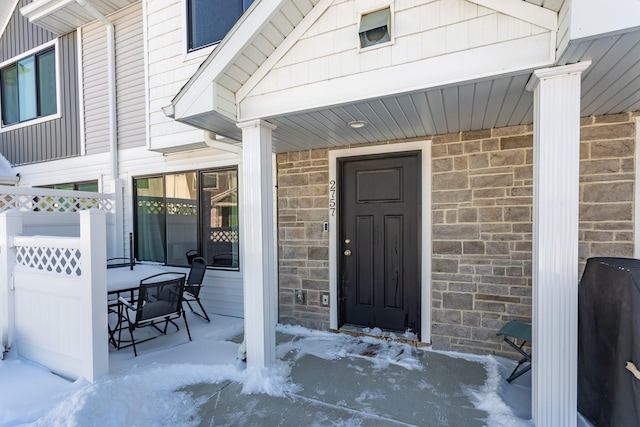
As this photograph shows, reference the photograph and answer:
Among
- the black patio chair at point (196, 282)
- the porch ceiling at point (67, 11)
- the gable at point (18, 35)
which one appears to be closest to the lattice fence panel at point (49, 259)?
the black patio chair at point (196, 282)

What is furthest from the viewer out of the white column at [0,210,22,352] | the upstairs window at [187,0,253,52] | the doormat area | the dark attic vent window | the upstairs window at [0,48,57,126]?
the upstairs window at [0,48,57,126]

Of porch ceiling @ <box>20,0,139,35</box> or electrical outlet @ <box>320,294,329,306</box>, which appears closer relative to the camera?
electrical outlet @ <box>320,294,329,306</box>

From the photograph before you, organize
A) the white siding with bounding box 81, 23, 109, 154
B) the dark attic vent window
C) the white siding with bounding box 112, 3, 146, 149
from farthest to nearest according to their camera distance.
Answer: the white siding with bounding box 81, 23, 109, 154
the white siding with bounding box 112, 3, 146, 149
the dark attic vent window

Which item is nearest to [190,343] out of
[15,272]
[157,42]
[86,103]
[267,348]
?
[267,348]

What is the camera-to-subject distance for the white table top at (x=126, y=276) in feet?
11.7

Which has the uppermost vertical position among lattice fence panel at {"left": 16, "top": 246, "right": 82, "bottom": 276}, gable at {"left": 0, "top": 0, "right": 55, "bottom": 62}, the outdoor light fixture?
gable at {"left": 0, "top": 0, "right": 55, "bottom": 62}

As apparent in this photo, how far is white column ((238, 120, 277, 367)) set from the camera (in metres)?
2.79

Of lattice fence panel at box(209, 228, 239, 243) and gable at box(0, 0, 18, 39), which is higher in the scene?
gable at box(0, 0, 18, 39)

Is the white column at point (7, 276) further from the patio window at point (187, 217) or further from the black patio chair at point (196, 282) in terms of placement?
the patio window at point (187, 217)

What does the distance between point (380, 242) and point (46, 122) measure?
23.1 ft

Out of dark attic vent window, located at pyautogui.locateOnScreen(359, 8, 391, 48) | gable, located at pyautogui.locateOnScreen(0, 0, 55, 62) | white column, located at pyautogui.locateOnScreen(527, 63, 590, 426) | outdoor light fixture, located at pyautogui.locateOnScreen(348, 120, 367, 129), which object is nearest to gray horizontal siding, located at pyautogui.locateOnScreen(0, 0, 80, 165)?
gable, located at pyautogui.locateOnScreen(0, 0, 55, 62)

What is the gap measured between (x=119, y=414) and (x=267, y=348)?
1135 millimetres

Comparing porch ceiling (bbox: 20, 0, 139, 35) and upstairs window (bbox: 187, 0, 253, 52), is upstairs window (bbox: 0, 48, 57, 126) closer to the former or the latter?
porch ceiling (bbox: 20, 0, 139, 35)

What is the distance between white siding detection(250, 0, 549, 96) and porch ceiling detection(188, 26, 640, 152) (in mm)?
231
